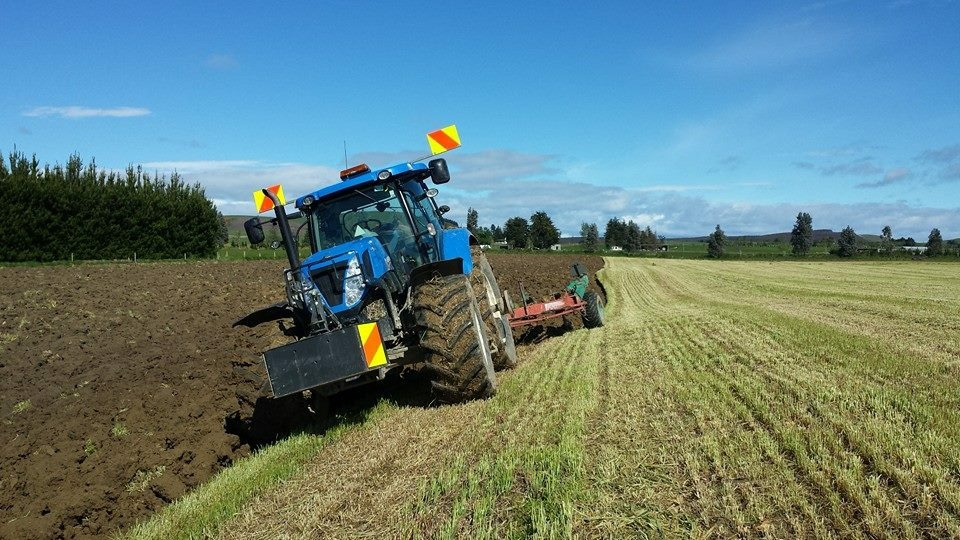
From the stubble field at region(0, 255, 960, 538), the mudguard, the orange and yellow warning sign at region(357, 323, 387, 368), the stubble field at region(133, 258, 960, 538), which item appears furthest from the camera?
the mudguard

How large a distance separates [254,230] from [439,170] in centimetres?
203

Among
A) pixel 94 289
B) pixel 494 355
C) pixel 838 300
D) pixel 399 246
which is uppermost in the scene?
pixel 94 289

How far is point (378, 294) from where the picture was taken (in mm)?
7051

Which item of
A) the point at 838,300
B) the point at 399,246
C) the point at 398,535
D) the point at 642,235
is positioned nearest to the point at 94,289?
the point at 399,246

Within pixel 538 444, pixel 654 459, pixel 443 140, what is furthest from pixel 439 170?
pixel 654 459

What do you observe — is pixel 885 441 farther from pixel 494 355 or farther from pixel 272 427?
pixel 272 427

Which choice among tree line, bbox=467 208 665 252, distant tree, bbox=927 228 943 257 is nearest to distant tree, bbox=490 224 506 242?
tree line, bbox=467 208 665 252

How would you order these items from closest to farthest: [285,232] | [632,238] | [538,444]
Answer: [538,444]
[285,232]
[632,238]

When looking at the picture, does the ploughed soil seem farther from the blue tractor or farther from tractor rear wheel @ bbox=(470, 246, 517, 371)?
tractor rear wheel @ bbox=(470, 246, 517, 371)

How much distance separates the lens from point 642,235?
102m

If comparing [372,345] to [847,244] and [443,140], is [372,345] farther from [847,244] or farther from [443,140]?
[847,244]

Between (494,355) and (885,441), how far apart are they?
4.65 m

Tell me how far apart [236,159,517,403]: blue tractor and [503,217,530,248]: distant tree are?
3198 inches

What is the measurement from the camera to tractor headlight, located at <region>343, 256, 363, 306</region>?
269 inches
